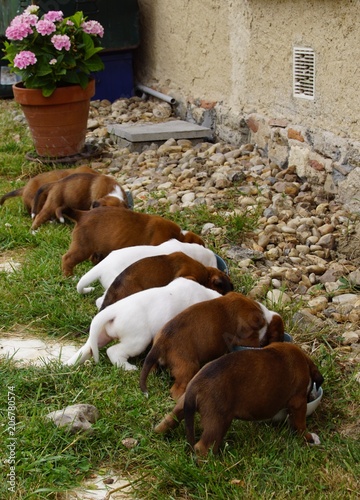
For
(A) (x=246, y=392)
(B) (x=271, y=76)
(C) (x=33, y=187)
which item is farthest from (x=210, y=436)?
(B) (x=271, y=76)

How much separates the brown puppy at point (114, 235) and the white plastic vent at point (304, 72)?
2.02m

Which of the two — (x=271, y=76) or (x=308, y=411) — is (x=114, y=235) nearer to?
(x=308, y=411)

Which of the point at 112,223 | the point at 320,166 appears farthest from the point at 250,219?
the point at 112,223

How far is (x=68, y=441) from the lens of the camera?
335cm

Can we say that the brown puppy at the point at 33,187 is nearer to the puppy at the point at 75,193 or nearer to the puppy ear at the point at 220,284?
the puppy at the point at 75,193

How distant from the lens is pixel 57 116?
7766mm

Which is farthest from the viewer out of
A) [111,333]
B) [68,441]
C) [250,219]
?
[250,219]

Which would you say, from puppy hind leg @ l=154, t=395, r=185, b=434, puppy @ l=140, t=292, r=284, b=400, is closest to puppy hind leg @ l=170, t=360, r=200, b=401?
puppy @ l=140, t=292, r=284, b=400

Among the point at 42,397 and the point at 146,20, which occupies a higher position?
the point at 146,20

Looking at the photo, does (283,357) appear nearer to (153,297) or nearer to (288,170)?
(153,297)

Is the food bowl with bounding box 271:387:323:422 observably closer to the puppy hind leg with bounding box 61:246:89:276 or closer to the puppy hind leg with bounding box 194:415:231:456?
the puppy hind leg with bounding box 194:415:231:456

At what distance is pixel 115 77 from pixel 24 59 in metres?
2.90

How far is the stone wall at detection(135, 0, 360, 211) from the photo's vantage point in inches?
236

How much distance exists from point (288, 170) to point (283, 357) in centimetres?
342
